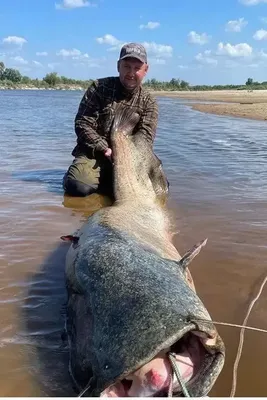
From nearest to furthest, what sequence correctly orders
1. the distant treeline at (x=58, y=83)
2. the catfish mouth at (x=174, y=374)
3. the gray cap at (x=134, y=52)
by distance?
the catfish mouth at (x=174, y=374)
the gray cap at (x=134, y=52)
the distant treeline at (x=58, y=83)

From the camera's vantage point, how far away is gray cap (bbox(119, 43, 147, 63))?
18.7ft

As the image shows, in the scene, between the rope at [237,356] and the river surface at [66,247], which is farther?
the river surface at [66,247]

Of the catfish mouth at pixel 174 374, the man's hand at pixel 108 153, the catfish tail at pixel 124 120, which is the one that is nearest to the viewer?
the catfish mouth at pixel 174 374

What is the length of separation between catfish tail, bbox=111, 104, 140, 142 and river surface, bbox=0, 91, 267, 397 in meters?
0.93

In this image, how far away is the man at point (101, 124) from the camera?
6164 mm

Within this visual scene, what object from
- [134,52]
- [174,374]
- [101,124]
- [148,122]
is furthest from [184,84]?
[174,374]

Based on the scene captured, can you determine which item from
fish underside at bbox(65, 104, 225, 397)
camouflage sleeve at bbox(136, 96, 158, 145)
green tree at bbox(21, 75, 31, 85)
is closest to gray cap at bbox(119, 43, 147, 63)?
camouflage sleeve at bbox(136, 96, 158, 145)

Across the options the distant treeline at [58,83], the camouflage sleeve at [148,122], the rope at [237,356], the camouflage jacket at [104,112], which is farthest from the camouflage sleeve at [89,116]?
the distant treeline at [58,83]

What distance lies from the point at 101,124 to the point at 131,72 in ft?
2.61

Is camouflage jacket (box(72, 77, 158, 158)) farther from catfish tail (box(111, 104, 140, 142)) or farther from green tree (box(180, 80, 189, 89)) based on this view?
green tree (box(180, 80, 189, 89))

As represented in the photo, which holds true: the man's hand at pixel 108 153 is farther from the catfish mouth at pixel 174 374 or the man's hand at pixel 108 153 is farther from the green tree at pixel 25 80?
the green tree at pixel 25 80

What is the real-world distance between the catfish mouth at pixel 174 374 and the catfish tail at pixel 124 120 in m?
4.18

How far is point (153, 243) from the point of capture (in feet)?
11.1

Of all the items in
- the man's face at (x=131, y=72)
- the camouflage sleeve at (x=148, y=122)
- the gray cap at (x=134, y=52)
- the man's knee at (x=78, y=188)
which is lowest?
the man's knee at (x=78, y=188)
